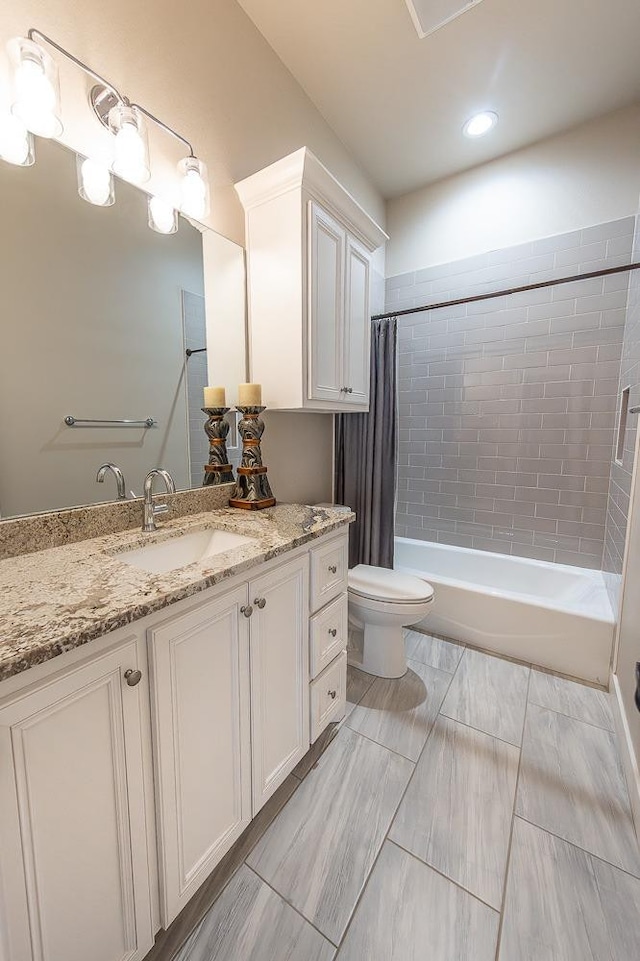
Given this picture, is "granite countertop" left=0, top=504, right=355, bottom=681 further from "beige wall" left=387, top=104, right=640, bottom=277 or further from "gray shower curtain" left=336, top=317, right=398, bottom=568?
"beige wall" left=387, top=104, right=640, bottom=277

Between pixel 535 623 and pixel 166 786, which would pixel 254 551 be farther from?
pixel 535 623

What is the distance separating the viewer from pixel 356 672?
1859 mm

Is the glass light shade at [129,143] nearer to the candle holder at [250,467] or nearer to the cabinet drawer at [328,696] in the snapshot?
the candle holder at [250,467]

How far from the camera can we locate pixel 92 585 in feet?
2.54

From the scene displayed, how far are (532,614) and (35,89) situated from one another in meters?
2.60

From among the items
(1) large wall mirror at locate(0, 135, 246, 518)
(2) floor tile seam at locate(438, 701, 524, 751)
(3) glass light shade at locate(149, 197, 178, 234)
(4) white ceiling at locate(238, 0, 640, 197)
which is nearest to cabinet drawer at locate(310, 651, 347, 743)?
(2) floor tile seam at locate(438, 701, 524, 751)

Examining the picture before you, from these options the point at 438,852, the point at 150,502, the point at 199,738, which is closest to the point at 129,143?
the point at 150,502

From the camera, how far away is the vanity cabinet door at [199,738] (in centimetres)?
78

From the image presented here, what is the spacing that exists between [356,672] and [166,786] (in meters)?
1.24

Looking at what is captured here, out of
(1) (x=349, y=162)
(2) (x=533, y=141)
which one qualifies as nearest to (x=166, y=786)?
(1) (x=349, y=162)

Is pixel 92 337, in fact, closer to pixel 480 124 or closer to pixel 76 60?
pixel 76 60

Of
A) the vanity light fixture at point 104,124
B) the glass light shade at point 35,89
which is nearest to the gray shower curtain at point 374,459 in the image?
the vanity light fixture at point 104,124

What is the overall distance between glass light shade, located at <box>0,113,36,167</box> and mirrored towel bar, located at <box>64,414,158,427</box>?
65 cm

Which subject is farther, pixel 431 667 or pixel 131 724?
pixel 431 667
